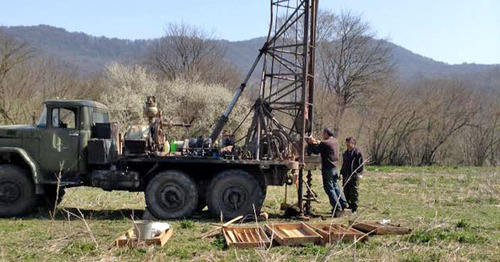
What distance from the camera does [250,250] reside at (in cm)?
762

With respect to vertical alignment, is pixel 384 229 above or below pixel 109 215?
above

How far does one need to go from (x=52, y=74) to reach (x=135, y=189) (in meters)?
29.7

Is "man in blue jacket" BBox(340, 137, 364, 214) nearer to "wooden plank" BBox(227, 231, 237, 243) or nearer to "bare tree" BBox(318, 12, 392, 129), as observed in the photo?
"wooden plank" BBox(227, 231, 237, 243)

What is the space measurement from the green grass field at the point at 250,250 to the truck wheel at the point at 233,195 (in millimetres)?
421

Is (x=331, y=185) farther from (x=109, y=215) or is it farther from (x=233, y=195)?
(x=109, y=215)

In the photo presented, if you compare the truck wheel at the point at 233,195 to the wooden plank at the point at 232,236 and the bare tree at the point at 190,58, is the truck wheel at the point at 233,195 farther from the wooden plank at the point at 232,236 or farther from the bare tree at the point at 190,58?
the bare tree at the point at 190,58

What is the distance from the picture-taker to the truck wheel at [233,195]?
10883mm

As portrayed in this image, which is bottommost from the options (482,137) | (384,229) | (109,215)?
(109,215)

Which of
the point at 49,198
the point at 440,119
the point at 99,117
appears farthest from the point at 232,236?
the point at 440,119

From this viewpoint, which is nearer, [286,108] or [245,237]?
[245,237]

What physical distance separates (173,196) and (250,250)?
3.70 metres

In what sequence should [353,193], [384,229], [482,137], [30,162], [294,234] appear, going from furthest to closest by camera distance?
[482,137]
[353,193]
[30,162]
[384,229]
[294,234]

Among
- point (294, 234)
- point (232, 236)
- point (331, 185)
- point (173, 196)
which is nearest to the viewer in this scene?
point (232, 236)

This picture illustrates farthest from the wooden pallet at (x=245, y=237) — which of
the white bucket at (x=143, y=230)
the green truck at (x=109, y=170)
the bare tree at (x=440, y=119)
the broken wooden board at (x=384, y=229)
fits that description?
the bare tree at (x=440, y=119)
